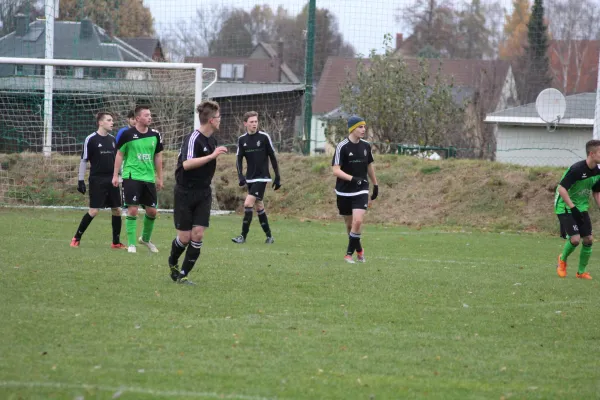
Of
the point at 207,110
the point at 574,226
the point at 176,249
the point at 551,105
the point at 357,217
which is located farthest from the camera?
the point at 551,105

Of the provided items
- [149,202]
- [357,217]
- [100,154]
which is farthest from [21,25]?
[357,217]

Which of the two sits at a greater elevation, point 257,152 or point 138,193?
point 257,152

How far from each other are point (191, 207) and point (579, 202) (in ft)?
18.7

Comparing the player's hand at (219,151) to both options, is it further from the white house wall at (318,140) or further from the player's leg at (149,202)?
the white house wall at (318,140)

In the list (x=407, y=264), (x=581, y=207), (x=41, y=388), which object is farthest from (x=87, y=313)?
(x=581, y=207)

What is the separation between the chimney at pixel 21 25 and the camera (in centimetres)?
2242

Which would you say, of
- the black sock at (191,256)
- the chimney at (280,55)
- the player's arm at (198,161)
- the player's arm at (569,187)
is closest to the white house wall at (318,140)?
the chimney at (280,55)

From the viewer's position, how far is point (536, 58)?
89.3ft

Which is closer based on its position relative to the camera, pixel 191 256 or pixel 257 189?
pixel 191 256

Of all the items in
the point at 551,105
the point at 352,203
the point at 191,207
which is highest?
the point at 551,105

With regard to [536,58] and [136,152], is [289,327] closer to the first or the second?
[136,152]

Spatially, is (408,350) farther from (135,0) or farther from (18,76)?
(135,0)

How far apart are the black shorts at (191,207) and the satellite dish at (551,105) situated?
56.3 ft

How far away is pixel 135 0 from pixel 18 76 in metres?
6.16
